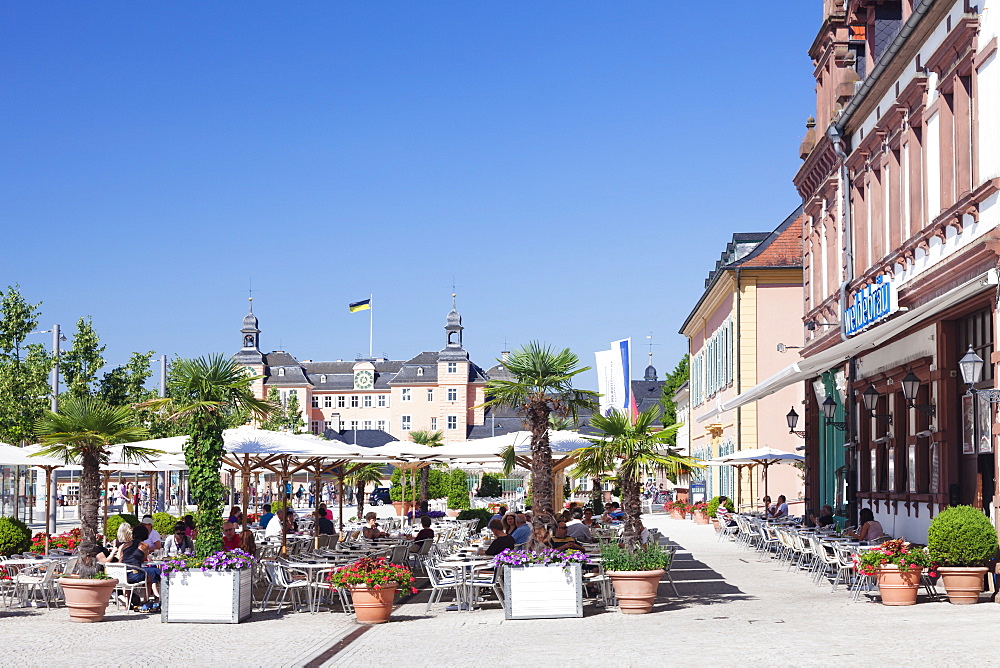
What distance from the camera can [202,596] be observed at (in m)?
15.4

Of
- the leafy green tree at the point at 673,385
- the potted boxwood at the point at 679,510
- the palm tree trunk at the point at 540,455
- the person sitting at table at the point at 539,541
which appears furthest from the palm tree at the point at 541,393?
the leafy green tree at the point at 673,385

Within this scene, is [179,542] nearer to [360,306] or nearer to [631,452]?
[631,452]

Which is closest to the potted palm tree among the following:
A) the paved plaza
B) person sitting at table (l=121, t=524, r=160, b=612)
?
the paved plaza

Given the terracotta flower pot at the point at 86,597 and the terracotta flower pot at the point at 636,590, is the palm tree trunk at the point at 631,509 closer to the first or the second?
the terracotta flower pot at the point at 636,590

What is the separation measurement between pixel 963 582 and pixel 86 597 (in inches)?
393

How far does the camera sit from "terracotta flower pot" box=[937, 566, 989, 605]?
1541 cm

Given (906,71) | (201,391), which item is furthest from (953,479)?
(201,391)

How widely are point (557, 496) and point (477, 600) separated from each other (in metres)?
12.8

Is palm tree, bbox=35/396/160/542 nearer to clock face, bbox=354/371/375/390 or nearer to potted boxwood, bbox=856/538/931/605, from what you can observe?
potted boxwood, bbox=856/538/931/605

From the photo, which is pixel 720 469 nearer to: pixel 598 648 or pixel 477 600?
pixel 477 600

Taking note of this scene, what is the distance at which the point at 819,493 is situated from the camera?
30.5m

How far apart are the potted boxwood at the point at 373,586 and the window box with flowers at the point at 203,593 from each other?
1.19 meters

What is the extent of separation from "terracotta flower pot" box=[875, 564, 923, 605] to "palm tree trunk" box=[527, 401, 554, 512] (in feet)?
15.6

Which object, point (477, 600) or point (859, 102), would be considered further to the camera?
point (859, 102)
